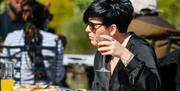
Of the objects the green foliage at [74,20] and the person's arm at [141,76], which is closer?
the person's arm at [141,76]

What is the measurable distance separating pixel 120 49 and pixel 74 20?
10.8 metres

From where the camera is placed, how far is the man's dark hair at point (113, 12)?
377 cm

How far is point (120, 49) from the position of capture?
3.45 meters

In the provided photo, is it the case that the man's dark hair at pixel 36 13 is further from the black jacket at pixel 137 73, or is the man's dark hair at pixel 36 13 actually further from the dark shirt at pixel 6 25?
the black jacket at pixel 137 73

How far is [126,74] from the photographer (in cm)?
362

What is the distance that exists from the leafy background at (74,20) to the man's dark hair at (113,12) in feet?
29.4

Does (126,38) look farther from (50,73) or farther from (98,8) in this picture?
(50,73)

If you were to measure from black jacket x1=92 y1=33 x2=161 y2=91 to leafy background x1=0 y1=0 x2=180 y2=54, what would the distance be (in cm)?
893

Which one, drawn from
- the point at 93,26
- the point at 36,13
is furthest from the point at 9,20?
the point at 93,26

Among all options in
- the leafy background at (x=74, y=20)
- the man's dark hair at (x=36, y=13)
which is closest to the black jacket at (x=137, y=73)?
the man's dark hair at (x=36, y=13)

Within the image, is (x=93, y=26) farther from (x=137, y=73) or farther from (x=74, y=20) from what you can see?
(x=74, y=20)

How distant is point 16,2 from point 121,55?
5.29 metres

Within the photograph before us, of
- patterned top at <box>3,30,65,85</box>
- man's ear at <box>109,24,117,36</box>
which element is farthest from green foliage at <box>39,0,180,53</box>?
man's ear at <box>109,24,117,36</box>

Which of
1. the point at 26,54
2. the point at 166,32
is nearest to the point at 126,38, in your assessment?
the point at 166,32
